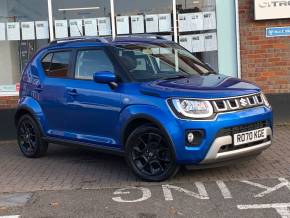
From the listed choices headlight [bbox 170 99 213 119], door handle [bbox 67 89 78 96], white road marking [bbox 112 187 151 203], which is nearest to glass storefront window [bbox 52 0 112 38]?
door handle [bbox 67 89 78 96]

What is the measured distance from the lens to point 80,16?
10266 millimetres

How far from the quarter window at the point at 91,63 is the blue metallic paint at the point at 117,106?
12 cm

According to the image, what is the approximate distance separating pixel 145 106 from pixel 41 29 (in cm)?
448

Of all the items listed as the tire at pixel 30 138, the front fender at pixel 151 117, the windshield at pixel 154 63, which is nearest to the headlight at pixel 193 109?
the front fender at pixel 151 117

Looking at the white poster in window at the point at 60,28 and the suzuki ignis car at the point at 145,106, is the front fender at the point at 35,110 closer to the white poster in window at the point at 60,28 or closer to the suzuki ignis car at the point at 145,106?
the suzuki ignis car at the point at 145,106

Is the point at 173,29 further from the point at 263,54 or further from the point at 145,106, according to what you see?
the point at 145,106

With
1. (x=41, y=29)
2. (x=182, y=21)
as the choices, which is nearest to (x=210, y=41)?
(x=182, y=21)

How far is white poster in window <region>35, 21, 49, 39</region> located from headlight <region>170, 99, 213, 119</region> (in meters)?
4.79

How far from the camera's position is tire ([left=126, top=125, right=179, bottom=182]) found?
6.45 metres

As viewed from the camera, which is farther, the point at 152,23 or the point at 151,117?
the point at 152,23

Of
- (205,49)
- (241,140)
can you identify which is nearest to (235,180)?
(241,140)

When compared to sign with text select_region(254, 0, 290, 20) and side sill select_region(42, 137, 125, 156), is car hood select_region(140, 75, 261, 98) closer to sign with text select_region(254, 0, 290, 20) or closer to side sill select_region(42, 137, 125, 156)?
side sill select_region(42, 137, 125, 156)

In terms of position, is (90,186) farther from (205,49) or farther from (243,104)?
(205,49)

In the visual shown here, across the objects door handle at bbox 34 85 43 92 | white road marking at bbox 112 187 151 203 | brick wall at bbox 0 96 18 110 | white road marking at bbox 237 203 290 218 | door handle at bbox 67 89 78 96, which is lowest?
white road marking at bbox 237 203 290 218
